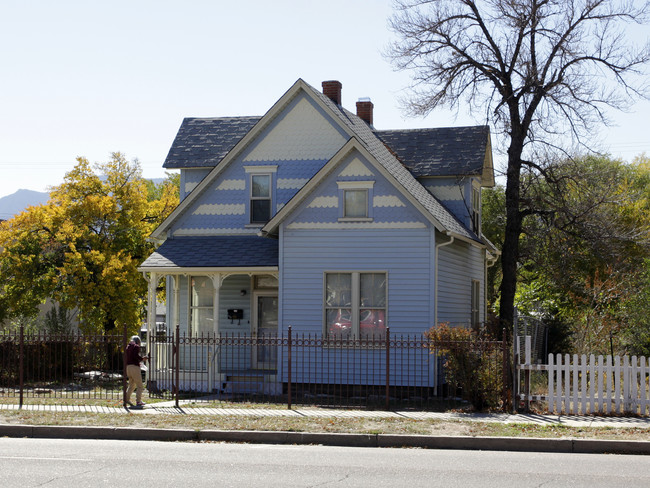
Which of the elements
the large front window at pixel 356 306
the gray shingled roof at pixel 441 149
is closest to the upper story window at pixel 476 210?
the gray shingled roof at pixel 441 149

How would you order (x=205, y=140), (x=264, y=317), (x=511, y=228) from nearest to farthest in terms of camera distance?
(x=264, y=317)
(x=511, y=228)
(x=205, y=140)

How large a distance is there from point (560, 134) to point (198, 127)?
11.2m

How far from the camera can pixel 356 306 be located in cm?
2061

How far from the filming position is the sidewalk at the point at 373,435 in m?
12.8

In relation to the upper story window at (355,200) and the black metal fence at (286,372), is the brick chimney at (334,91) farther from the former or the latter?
the black metal fence at (286,372)

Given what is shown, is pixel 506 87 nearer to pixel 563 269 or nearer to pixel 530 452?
pixel 563 269

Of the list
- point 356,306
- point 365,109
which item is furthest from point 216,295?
point 365,109

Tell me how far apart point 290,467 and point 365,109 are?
19.5m

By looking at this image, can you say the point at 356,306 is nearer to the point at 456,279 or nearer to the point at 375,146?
the point at 456,279

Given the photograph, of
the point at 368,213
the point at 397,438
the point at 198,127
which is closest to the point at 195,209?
the point at 198,127

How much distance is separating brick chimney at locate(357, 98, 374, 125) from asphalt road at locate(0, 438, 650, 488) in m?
17.2

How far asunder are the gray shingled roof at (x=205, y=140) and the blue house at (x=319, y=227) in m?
0.06

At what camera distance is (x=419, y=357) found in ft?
65.9

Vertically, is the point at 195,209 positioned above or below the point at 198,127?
below
